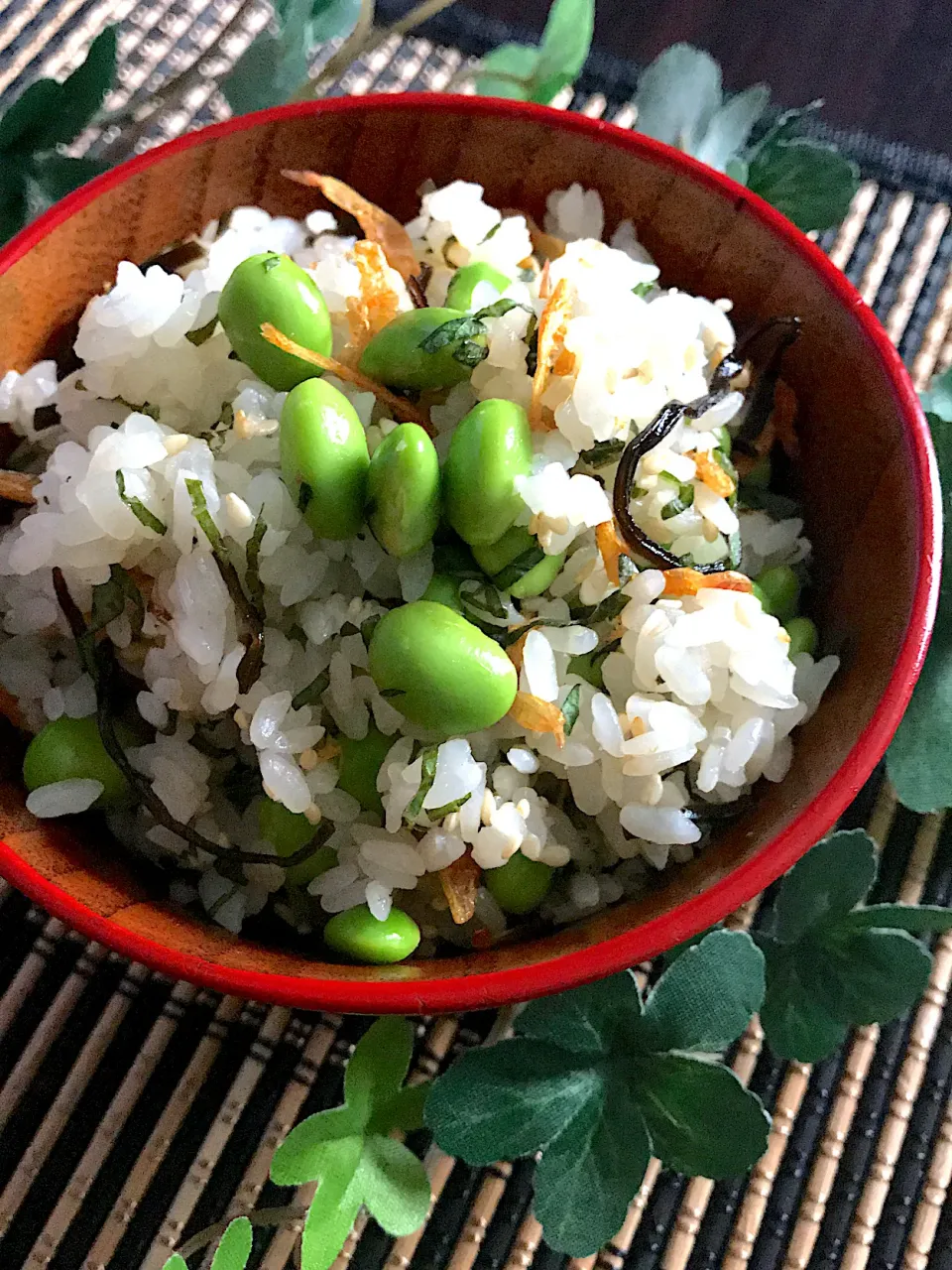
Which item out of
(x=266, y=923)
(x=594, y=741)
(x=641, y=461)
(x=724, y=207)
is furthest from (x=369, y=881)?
(x=724, y=207)

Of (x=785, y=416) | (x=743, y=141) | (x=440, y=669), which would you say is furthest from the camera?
(x=743, y=141)

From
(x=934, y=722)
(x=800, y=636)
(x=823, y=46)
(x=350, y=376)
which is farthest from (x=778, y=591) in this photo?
(x=823, y=46)

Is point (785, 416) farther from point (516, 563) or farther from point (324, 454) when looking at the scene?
point (324, 454)

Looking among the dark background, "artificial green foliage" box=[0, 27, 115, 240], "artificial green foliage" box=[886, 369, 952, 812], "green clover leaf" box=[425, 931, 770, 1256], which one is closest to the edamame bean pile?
"green clover leaf" box=[425, 931, 770, 1256]

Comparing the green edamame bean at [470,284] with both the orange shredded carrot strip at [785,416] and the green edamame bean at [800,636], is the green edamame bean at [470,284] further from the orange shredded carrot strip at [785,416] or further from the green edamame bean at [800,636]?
the green edamame bean at [800,636]

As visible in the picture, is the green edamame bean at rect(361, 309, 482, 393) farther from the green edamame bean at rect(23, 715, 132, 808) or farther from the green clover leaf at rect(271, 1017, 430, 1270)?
the green clover leaf at rect(271, 1017, 430, 1270)

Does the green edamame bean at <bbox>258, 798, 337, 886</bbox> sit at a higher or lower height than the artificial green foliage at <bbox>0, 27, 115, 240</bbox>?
lower

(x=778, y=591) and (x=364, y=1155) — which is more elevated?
(x=778, y=591)

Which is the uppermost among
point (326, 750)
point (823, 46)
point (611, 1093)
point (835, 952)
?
point (823, 46)
